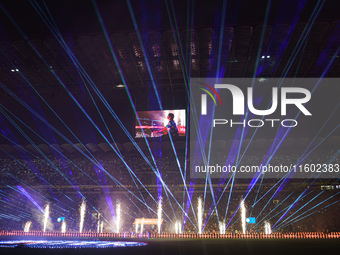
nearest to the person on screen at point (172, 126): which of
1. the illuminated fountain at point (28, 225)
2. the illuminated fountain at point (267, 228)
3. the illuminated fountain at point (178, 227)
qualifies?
the illuminated fountain at point (178, 227)

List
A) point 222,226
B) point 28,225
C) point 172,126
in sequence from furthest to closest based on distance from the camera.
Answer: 1. point 28,225
2. point 172,126
3. point 222,226

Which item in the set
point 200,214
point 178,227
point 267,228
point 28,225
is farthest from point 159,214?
point 28,225

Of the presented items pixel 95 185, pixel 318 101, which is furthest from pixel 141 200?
pixel 318 101

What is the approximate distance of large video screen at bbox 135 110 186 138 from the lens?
2147 centimetres

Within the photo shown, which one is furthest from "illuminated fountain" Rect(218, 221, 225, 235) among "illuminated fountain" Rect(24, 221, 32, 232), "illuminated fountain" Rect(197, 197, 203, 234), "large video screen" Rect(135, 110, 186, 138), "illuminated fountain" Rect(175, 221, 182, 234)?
"illuminated fountain" Rect(24, 221, 32, 232)

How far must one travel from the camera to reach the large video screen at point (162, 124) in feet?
70.4

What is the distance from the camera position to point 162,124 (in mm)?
21641

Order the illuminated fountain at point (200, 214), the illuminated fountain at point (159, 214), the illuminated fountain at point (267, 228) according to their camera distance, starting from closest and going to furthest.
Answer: the illuminated fountain at point (267, 228) → the illuminated fountain at point (200, 214) → the illuminated fountain at point (159, 214)

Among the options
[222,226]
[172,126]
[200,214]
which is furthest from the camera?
[172,126]

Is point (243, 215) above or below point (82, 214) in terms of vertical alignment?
below

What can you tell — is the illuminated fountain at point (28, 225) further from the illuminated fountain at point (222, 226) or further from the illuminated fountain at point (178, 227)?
the illuminated fountain at point (222, 226)

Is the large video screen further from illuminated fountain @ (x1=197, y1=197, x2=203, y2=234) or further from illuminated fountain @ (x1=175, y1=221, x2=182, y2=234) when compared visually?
illuminated fountain @ (x1=175, y1=221, x2=182, y2=234)

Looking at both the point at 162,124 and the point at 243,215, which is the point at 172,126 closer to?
the point at 162,124

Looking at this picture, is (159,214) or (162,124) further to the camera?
(162,124)
